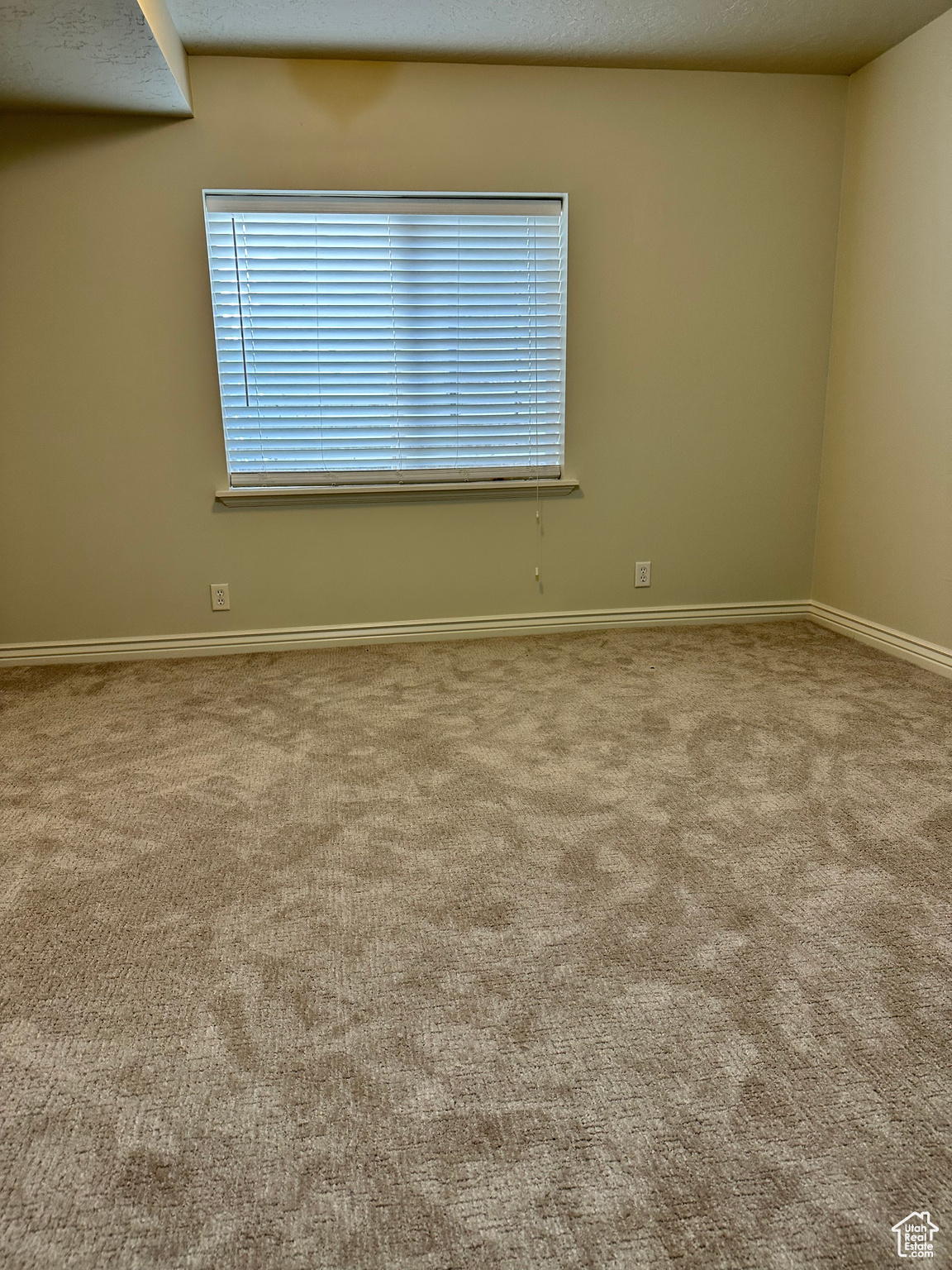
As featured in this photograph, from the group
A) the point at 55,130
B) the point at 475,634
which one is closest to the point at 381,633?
the point at 475,634

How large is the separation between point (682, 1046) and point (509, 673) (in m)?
2.12

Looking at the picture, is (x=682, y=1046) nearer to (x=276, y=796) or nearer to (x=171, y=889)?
(x=171, y=889)

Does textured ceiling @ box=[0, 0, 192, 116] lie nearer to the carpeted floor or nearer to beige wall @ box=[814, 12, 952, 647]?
the carpeted floor

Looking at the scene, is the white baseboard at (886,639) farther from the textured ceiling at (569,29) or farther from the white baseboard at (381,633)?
the textured ceiling at (569,29)

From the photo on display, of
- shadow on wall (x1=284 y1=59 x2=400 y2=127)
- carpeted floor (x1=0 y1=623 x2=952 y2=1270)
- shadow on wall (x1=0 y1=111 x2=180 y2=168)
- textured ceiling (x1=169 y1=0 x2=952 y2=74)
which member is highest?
textured ceiling (x1=169 y1=0 x2=952 y2=74)

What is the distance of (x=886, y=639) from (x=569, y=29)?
2801 mm

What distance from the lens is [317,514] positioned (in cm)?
368

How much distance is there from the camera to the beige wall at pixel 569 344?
330 cm

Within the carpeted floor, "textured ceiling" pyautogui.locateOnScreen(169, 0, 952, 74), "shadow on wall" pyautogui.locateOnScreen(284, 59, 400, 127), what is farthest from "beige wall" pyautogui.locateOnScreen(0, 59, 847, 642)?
the carpeted floor

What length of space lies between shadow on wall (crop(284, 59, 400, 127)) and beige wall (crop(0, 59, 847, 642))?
11mm

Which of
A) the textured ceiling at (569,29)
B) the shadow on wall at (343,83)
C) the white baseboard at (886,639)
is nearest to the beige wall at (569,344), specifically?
the shadow on wall at (343,83)

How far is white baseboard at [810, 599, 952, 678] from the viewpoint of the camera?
10.8ft

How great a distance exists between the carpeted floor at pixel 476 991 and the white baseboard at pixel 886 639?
0.53 metres

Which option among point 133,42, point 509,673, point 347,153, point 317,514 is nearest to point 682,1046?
point 509,673
